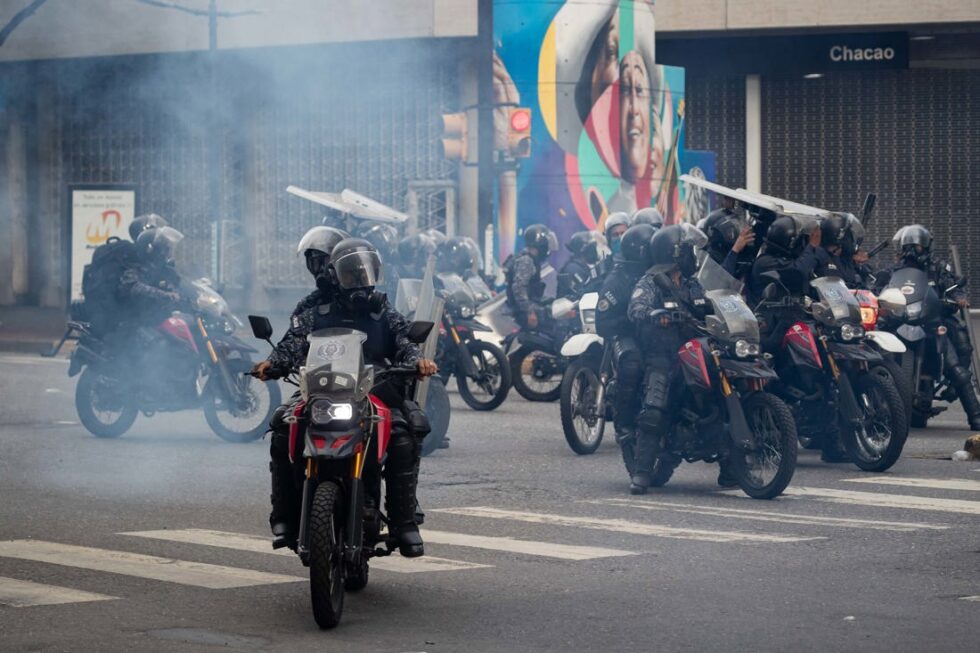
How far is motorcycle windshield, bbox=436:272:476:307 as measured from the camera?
17.3 metres

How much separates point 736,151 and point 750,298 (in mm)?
21910

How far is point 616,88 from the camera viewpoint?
1008 inches

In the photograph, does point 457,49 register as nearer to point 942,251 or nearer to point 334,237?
point 942,251

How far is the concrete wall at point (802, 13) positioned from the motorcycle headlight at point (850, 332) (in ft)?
65.8

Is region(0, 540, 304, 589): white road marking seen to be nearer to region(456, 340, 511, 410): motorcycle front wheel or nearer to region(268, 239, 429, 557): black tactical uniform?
region(268, 239, 429, 557): black tactical uniform

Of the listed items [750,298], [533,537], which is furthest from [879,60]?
[533,537]

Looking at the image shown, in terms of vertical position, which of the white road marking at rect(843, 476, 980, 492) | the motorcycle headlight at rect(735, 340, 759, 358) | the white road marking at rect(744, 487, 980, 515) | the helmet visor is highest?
the helmet visor

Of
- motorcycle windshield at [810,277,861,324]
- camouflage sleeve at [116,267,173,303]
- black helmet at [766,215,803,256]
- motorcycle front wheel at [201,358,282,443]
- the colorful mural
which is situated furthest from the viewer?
the colorful mural

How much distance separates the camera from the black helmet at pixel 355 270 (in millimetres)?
7762

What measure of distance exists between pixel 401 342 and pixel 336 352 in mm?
604

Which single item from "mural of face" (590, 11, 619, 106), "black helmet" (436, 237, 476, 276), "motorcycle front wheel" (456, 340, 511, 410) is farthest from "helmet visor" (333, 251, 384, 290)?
"mural of face" (590, 11, 619, 106)

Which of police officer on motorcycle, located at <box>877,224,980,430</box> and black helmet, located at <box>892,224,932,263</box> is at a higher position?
black helmet, located at <box>892,224,932,263</box>

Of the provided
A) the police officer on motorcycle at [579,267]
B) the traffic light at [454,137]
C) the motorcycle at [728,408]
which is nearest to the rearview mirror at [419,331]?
the motorcycle at [728,408]

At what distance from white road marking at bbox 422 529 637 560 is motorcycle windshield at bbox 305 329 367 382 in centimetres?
194
